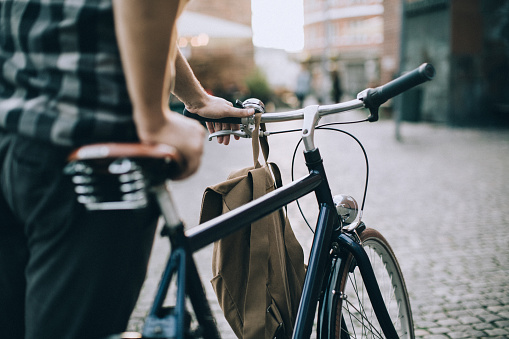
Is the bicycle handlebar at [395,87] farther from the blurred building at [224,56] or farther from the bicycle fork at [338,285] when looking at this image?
the blurred building at [224,56]

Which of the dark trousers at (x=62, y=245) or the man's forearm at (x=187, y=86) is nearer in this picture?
the dark trousers at (x=62, y=245)

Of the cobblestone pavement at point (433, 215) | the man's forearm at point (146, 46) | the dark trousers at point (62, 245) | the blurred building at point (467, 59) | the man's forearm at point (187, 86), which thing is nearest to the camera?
the man's forearm at point (146, 46)

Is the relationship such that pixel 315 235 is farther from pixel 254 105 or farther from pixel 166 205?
pixel 166 205

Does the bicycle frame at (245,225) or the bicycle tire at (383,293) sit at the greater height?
the bicycle frame at (245,225)

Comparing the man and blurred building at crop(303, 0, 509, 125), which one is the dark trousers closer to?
the man

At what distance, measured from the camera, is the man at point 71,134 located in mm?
948

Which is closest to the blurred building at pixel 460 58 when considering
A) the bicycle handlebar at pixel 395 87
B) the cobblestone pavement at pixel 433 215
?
the cobblestone pavement at pixel 433 215

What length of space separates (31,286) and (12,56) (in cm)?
50

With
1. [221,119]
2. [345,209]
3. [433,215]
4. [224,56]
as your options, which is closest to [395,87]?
[345,209]

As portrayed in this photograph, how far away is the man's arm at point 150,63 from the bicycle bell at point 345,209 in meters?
0.86

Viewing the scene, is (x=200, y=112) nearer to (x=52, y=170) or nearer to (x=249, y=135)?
(x=249, y=135)

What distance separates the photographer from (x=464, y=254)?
384 cm

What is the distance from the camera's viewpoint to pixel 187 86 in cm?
155

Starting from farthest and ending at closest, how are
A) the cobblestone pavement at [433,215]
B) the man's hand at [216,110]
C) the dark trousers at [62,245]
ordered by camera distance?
the cobblestone pavement at [433,215]
the man's hand at [216,110]
the dark trousers at [62,245]
